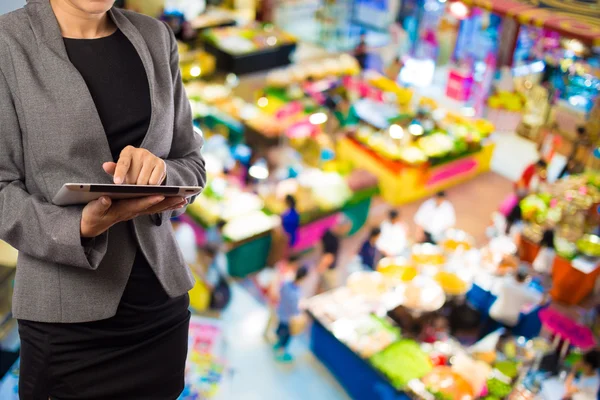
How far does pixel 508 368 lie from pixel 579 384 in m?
1.26

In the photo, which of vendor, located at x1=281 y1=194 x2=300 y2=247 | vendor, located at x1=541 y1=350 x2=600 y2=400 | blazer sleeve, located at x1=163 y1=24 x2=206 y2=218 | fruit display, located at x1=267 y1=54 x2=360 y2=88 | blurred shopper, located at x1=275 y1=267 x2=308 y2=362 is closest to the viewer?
blazer sleeve, located at x1=163 y1=24 x2=206 y2=218

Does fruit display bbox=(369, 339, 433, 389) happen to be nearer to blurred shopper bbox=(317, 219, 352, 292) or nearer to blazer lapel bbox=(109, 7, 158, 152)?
blurred shopper bbox=(317, 219, 352, 292)

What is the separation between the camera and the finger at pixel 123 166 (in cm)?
132

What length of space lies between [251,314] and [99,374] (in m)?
5.74

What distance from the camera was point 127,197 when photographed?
1341 millimetres

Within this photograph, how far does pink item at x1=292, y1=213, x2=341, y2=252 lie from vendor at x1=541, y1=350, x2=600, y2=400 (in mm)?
3234

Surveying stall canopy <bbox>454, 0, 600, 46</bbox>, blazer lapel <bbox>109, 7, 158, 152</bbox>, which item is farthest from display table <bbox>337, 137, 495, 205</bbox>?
blazer lapel <bbox>109, 7, 158, 152</bbox>

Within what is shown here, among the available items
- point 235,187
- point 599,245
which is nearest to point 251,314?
point 235,187

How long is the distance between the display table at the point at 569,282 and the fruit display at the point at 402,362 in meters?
3.07

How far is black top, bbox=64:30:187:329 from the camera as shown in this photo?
1.49 m

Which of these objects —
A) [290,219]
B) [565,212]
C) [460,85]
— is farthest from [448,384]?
[460,85]

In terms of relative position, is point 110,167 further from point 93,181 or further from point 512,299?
point 512,299

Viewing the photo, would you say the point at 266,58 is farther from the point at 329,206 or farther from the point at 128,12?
the point at 128,12

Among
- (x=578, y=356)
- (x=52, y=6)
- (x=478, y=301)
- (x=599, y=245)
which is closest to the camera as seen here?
(x=52, y=6)
